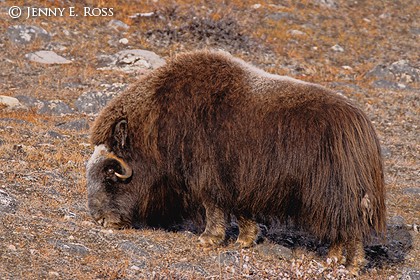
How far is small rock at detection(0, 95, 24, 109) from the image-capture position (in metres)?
8.41

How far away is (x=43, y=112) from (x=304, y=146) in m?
4.96

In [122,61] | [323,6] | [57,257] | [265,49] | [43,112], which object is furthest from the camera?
[323,6]

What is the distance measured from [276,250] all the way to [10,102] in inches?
195

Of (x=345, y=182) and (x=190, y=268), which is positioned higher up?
(x=345, y=182)

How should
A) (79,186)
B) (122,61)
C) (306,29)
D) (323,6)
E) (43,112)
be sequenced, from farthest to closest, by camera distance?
(323,6) → (306,29) → (122,61) → (43,112) → (79,186)

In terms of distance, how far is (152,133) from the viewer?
4.77 m

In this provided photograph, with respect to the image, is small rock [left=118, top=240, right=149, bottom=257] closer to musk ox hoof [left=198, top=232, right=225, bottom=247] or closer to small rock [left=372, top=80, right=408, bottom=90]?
musk ox hoof [left=198, top=232, right=225, bottom=247]

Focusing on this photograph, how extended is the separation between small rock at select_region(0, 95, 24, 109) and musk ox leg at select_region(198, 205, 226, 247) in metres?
4.49

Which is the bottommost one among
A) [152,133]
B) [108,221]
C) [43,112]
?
[43,112]

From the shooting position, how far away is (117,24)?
12070 mm

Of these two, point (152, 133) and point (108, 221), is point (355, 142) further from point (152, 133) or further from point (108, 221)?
point (108, 221)

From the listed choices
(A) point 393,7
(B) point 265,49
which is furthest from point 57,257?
(A) point 393,7

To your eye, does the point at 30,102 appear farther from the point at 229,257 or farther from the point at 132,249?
the point at 229,257

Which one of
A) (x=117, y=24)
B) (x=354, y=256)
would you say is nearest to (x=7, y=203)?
(x=354, y=256)
